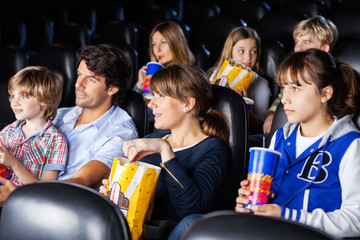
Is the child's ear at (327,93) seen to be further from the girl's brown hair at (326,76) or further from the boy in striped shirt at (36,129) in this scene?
the boy in striped shirt at (36,129)

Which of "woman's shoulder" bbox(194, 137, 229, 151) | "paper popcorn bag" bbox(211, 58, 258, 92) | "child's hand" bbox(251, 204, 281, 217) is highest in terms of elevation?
"paper popcorn bag" bbox(211, 58, 258, 92)

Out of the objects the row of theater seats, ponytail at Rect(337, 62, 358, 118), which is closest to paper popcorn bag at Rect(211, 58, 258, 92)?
ponytail at Rect(337, 62, 358, 118)

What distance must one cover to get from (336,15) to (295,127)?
224 cm

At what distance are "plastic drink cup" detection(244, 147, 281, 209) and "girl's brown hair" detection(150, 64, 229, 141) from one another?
465 mm

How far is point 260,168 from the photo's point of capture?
1367 millimetres

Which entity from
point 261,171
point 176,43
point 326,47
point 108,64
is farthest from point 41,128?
point 326,47

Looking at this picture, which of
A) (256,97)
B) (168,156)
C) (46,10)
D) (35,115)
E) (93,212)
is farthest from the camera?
(46,10)

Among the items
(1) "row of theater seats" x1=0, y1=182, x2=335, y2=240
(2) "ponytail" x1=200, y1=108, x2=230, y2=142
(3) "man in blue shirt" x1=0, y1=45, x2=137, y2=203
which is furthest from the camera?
(3) "man in blue shirt" x1=0, y1=45, x2=137, y2=203

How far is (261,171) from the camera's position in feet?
4.49

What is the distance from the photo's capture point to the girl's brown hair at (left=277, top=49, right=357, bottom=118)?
63.4 inches

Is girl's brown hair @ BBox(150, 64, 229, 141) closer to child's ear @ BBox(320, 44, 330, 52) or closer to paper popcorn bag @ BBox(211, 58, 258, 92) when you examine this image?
paper popcorn bag @ BBox(211, 58, 258, 92)

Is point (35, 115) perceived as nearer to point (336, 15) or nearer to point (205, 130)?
point (205, 130)

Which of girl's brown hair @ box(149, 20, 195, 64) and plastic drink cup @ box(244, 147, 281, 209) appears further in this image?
girl's brown hair @ box(149, 20, 195, 64)

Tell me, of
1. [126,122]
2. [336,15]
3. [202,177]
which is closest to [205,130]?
[202,177]
